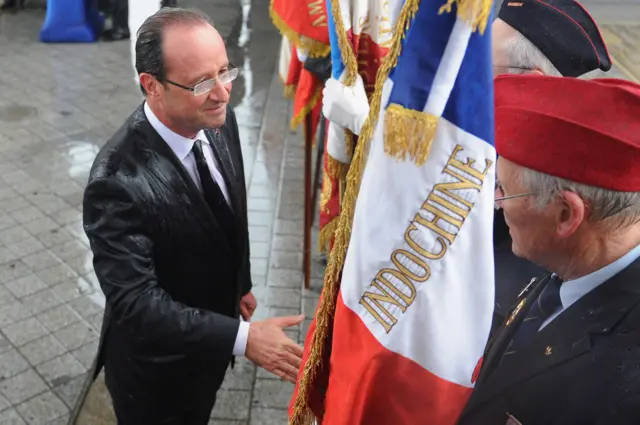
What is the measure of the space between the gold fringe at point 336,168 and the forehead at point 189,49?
52.6 inches

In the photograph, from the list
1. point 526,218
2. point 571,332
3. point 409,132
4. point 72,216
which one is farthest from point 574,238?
point 72,216

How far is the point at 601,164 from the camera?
1201mm

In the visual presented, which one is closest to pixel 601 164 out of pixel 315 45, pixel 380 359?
pixel 380 359

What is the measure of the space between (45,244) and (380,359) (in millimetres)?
3478

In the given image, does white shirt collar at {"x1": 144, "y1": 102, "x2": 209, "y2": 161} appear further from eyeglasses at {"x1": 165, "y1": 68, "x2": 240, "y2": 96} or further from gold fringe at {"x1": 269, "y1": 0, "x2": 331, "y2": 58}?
gold fringe at {"x1": 269, "y1": 0, "x2": 331, "y2": 58}

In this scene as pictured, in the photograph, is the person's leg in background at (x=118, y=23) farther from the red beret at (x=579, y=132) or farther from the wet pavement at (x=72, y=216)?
the red beret at (x=579, y=132)

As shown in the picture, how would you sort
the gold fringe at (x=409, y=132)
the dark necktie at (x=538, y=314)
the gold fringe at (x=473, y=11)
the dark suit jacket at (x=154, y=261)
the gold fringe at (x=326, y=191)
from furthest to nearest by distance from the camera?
1. the gold fringe at (x=326, y=191)
2. the dark suit jacket at (x=154, y=261)
3. the dark necktie at (x=538, y=314)
4. the gold fringe at (x=409, y=132)
5. the gold fringe at (x=473, y=11)

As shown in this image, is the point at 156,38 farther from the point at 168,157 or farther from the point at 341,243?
the point at 341,243

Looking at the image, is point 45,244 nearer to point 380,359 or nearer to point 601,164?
point 380,359

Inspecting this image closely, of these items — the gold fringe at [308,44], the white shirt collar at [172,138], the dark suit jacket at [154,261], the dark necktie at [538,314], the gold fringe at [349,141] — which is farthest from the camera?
the gold fringe at [308,44]

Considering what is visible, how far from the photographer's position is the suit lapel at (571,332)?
1.26m

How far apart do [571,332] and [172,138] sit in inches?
52.6

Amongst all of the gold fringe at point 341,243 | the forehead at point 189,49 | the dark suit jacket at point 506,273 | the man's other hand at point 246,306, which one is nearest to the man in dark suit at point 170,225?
the forehead at point 189,49

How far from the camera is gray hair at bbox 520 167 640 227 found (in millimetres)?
1236
